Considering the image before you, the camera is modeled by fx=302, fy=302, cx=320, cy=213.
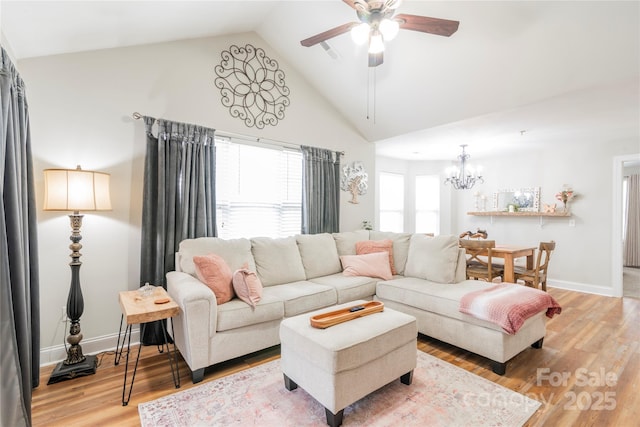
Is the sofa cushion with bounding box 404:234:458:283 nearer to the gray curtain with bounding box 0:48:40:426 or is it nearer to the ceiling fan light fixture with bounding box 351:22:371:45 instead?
the ceiling fan light fixture with bounding box 351:22:371:45

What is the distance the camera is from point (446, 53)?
123 inches

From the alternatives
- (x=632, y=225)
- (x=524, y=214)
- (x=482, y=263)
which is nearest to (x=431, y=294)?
(x=482, y=263)

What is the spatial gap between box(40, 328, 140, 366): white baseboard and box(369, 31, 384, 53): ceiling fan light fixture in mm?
3314

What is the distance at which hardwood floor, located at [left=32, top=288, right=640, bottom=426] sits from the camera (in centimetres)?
192

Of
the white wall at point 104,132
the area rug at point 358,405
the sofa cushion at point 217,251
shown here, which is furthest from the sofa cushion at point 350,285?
the white wall at point 104,132

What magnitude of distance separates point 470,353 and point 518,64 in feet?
9.15

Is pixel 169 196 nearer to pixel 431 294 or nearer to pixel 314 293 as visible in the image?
pixel 314 293

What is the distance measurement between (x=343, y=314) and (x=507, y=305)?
4.35 ft

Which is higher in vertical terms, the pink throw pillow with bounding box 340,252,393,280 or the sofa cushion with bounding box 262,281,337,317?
the pink throw pillow with bounding box 340,252,393,280

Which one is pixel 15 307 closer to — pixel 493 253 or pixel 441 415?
pixel 441 415

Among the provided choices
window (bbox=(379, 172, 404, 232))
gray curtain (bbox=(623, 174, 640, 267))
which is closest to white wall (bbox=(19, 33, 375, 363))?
window (bbox=(379, 172, 404, 232))

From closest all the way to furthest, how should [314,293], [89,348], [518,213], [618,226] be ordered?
[89,348], [314,293], [618,226], [518,213]

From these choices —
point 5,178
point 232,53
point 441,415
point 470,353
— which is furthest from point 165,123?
point 470,353

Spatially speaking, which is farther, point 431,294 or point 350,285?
point 350,285
